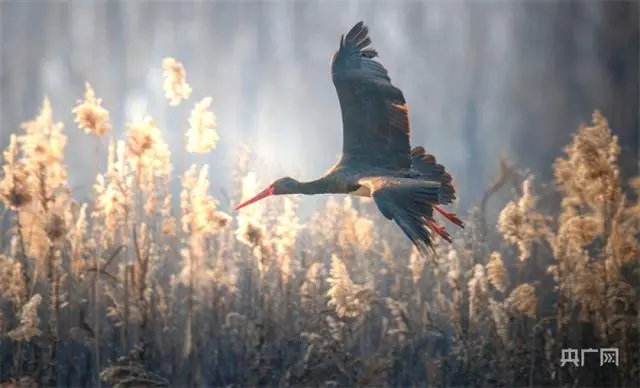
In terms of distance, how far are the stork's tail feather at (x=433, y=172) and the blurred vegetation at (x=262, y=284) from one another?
2.80 feet

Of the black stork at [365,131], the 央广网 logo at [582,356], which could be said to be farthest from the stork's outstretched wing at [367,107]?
the 央广网 logo at [582,356]

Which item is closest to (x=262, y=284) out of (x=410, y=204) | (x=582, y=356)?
(x=410, y=204)

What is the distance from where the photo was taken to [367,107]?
342 centimetres

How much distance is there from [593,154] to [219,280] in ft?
8.27

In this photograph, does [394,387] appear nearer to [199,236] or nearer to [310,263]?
[310,263]

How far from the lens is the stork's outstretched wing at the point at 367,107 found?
3.37 metres

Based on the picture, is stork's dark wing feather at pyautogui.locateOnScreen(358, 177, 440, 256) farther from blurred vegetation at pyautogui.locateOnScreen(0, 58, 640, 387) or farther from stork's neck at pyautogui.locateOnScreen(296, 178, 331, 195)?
blurred vegetation at pyautogui.locateOnScreen(0, 58, 640, 387)

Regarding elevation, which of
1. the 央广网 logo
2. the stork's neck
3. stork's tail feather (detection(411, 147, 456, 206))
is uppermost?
stork's tail feather (detection(411, 147, 456, 206))

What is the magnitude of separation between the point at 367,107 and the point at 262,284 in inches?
64.5

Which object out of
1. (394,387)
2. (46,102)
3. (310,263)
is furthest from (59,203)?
(394,387)

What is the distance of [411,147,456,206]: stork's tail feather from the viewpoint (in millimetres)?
3459

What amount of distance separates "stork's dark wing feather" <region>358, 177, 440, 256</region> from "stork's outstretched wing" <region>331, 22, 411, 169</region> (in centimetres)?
66

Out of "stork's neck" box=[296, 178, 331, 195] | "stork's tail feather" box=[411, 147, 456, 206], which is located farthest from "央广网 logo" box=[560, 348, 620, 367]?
"stork's neck" box=[296, 178, 331, 195]

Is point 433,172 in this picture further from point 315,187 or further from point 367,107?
point 315,187
